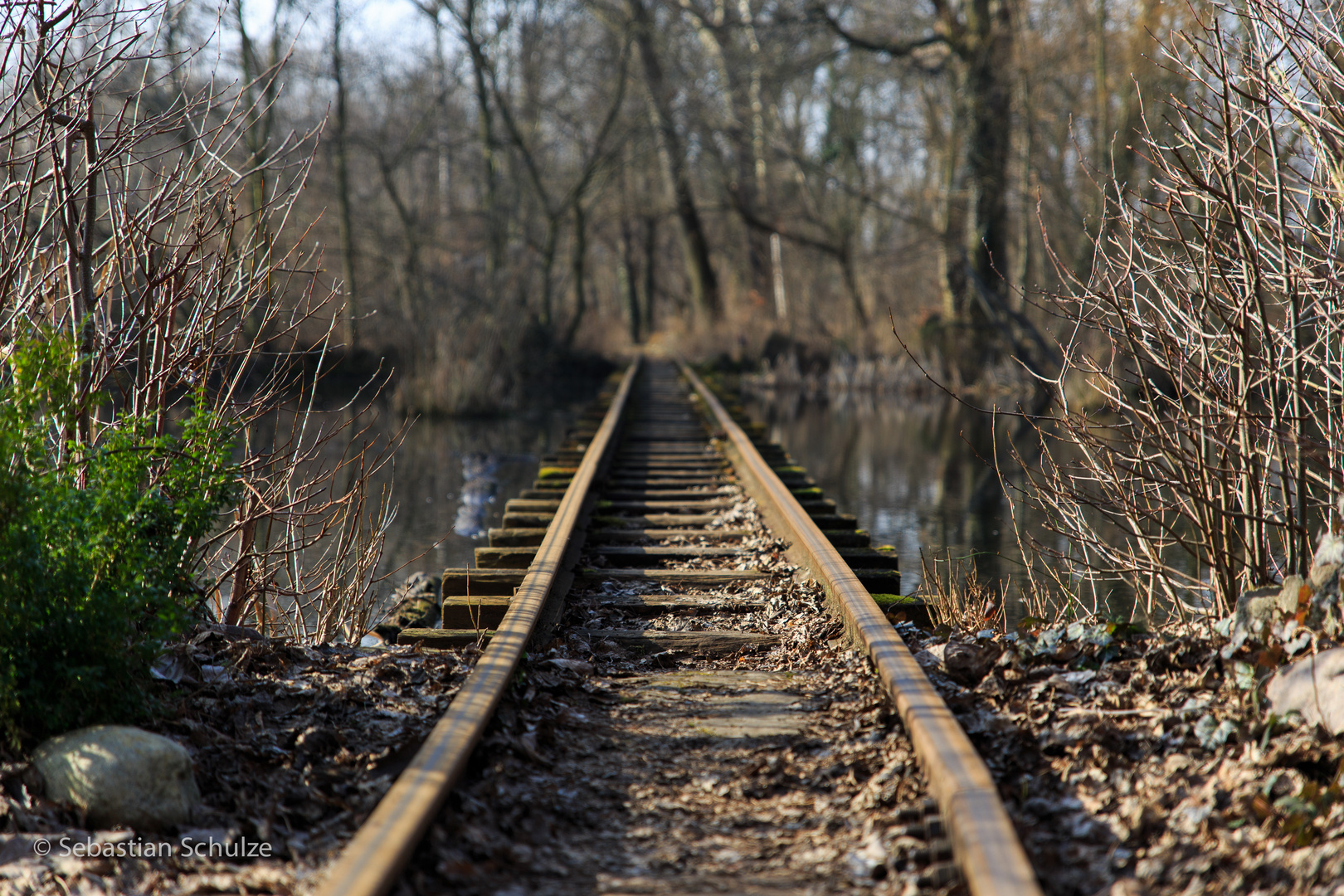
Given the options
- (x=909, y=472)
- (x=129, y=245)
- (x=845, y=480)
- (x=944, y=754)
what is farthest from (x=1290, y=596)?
(x=909, y=472)

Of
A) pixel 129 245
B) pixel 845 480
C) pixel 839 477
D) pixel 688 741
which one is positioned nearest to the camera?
pixel 688 741

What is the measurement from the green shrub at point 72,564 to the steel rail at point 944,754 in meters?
2.23

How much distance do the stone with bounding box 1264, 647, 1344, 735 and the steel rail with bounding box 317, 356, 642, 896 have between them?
224cm

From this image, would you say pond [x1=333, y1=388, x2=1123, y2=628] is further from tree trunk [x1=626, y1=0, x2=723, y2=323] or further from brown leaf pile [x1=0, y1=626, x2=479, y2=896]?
tree trunk [x1=626, y1=0, x2=723, y2=323]

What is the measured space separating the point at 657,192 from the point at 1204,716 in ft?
133

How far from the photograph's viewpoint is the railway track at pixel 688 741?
2.51 meters

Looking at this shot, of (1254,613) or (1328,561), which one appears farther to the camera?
(1254,613)

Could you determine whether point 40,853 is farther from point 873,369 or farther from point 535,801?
point 873,369

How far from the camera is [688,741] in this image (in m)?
3.45

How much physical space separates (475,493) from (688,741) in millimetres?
8274

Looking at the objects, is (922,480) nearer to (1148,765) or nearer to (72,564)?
(1148,765)

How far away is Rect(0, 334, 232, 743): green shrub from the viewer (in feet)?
9.66
